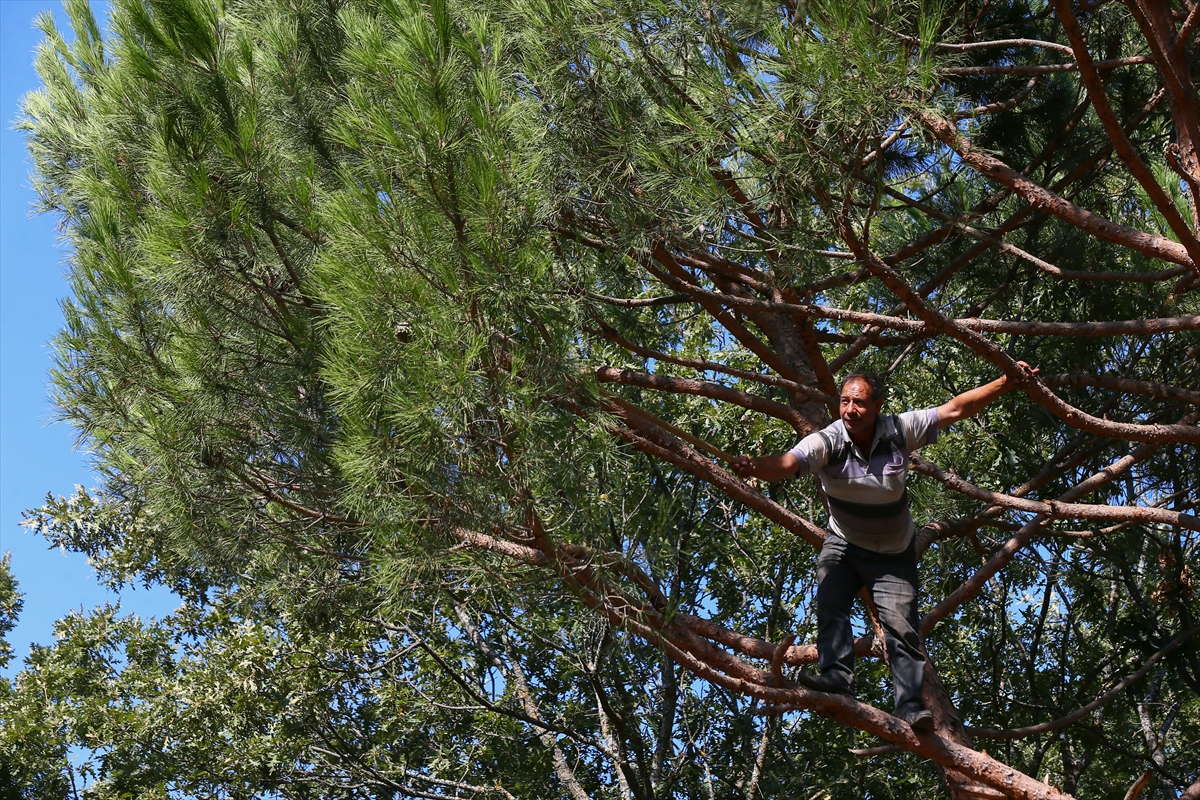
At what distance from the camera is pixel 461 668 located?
959 cm

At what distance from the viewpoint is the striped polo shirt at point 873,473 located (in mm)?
3818

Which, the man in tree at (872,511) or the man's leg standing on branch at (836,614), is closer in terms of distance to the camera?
the man's leg standing on branch at (836,614)

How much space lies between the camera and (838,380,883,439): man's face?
12.5 feet

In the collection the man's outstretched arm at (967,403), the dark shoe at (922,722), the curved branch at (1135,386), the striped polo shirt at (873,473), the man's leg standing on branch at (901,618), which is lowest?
the dark shoe at (922,722)

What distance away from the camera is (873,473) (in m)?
3.83

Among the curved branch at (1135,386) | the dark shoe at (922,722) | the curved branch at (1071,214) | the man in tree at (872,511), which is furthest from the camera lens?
the curved branch at (1135,386)

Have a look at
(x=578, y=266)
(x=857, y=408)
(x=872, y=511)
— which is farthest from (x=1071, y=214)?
(x=578, y=266)

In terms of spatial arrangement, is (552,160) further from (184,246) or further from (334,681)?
(334,681)

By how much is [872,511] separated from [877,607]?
32cm

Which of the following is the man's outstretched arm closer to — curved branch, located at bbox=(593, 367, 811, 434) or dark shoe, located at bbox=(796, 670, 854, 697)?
curved branch, located at bbox=(593, 367, 811, 434)

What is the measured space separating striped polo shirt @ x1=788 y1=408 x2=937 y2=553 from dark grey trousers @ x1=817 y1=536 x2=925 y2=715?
58mm

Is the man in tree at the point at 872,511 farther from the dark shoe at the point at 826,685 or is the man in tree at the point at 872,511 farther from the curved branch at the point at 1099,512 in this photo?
the curved branch at the point at 1099,512

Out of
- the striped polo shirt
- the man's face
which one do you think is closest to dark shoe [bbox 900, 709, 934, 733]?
the striped polo shirt

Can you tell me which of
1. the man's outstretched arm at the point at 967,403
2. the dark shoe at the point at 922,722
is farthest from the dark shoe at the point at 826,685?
the man's outstretched arm at the point at 967,403
